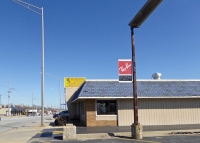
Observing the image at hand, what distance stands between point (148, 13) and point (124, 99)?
1145cm

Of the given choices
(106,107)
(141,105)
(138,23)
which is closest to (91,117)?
(106,107)

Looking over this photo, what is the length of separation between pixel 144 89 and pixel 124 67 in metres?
9.27

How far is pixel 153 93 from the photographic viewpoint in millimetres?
24406

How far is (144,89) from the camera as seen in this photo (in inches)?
981

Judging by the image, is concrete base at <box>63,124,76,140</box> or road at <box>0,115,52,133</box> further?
road at <box>0,115,52,133</box>

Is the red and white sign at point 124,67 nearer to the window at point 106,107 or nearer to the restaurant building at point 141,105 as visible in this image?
the restaurant building at point 141,105

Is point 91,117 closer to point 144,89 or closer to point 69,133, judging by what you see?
point 144,89

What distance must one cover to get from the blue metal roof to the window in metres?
1.00

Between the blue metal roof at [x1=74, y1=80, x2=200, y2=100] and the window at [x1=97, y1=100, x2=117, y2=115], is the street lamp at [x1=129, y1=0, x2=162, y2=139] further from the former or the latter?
the window at [x1=97, y1=100, x2=117, y2=115]

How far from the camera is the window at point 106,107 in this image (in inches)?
958

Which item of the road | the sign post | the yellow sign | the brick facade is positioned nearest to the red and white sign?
the sign post

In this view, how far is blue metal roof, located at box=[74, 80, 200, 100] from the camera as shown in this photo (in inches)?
940

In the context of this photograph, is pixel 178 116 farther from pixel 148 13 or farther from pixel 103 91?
pixel 148 13

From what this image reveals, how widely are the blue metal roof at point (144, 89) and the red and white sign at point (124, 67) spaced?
759 cm
